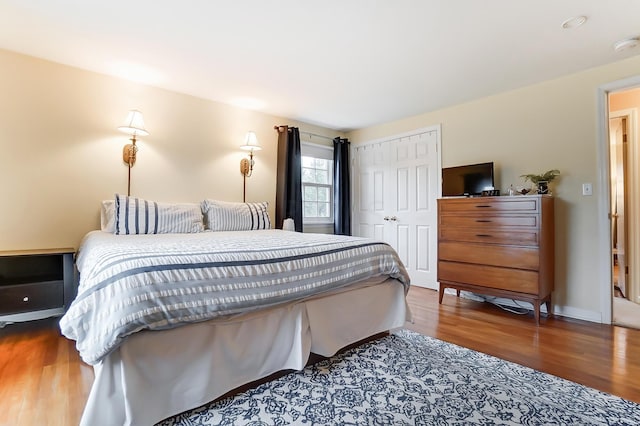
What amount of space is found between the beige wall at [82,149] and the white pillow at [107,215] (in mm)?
158

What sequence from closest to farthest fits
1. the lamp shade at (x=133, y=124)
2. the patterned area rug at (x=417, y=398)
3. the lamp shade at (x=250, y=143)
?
the patterned area rug at (x=417, y=398), the lamp shade at (x=133, y=124), the lamp shade at (x=250, y=143)

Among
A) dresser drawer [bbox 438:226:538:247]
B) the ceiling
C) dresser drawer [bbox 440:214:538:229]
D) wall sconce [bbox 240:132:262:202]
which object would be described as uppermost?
the ceiling

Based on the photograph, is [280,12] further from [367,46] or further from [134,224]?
[134,224]

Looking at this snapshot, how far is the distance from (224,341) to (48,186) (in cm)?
236

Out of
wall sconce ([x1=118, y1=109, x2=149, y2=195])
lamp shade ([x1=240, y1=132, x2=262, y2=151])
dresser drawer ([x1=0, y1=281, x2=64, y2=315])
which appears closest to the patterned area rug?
dresser drawer ([x1=0, y1=281, x2=64, y2=315])

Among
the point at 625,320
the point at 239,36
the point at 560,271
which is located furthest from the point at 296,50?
the point at 625,320

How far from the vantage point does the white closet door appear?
3945 millimetres

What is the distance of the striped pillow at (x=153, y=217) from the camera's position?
265cm

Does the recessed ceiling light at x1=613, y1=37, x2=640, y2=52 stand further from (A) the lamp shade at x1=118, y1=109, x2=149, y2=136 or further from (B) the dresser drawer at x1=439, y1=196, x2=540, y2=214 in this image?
(A) the lamp shade at x1=118, y1=109, x2=149, y2=136

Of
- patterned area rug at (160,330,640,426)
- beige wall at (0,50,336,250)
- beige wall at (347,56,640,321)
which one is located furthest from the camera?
beige wall at (347,56,640,321)

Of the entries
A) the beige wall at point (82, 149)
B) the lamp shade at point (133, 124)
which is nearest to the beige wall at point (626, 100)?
the beige wall at point (82, 149)

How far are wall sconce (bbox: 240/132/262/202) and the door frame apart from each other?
3358 mm

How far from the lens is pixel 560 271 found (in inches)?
116

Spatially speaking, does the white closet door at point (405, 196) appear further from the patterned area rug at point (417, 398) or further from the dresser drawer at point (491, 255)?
the patterned area rug at point (417, 398)
